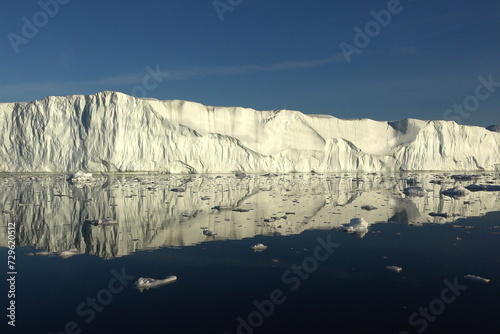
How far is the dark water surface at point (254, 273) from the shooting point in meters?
3.96

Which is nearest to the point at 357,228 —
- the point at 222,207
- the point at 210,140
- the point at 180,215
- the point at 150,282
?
the point at 222,207

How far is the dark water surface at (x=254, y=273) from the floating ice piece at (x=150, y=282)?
4.6 inches

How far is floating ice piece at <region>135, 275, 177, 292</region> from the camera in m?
4.89

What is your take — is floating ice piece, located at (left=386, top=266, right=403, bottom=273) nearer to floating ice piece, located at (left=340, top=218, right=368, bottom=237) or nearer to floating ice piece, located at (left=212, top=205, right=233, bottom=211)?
floating ice piece, located at (left=340, top=218, right=368, bottom=237)

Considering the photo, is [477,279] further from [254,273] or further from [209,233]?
[209,233]

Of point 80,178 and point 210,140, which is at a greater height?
point 210,140

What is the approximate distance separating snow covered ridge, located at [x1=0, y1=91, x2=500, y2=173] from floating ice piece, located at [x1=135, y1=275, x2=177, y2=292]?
86.2ft

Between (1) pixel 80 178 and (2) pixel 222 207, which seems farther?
(1) pixel 80 178

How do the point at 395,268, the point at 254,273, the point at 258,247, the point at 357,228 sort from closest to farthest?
the point at 254,273 → the point at 395,268 → the point at 258,247 → the point at 357,228

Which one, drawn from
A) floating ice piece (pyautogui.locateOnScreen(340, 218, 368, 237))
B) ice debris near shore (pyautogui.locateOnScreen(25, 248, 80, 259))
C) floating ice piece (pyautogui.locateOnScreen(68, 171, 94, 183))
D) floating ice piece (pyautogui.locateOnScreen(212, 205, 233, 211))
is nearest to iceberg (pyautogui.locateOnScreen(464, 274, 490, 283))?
floating ice piece (pyautogui.locateOnScreen(340, 218, 368, 237))

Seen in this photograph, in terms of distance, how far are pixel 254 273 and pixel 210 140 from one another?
92.7 ft

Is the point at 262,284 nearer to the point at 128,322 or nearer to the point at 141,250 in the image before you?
the point at 128,322

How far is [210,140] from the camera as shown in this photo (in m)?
33.2

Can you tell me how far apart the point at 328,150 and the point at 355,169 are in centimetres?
357
